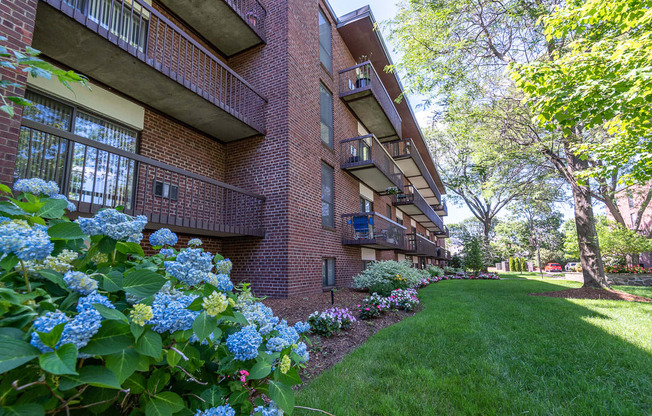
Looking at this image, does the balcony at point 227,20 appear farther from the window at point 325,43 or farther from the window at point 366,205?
the window at point 366,205

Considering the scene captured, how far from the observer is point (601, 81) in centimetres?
487

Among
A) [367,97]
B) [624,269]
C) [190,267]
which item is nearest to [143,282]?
[190,267]

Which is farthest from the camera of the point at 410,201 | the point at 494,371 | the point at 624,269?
the point at 624,269

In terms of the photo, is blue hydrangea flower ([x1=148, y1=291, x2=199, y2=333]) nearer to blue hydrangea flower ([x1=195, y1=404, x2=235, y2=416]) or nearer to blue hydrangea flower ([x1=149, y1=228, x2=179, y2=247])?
blue hydrangea flower ([x1=195, y1=404, x2=235, y2=416])

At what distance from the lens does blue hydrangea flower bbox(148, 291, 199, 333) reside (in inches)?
42.6

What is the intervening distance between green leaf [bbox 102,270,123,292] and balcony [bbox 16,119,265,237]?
12.9 ft

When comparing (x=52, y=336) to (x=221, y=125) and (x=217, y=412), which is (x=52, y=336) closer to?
(x=217, y=412)

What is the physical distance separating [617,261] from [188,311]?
83.9 ft

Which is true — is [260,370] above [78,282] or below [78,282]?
below

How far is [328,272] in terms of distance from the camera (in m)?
10.2

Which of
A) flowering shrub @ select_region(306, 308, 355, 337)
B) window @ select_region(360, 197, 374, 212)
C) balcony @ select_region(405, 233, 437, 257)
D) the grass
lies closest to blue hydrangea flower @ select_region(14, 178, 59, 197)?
the grass

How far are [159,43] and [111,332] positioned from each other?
811 cm

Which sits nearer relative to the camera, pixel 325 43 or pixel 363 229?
pixel 363 229

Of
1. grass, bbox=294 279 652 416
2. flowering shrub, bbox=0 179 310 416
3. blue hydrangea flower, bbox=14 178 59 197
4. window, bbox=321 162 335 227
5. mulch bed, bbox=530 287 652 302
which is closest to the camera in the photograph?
flowering shrub, bbox=0 179 310 416
